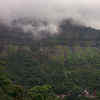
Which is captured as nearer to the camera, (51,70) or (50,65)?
(51,70)

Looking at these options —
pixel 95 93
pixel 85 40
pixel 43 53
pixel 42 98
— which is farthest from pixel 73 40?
pixel 42 98

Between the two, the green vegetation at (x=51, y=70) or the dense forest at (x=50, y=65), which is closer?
the dense forest at (x=50, y=65)

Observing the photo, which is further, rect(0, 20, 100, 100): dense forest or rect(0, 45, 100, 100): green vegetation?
rect(0, 45, 100, 100): green vegetation

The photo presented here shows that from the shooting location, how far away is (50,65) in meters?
55.8

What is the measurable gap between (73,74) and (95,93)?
1166 centimetres

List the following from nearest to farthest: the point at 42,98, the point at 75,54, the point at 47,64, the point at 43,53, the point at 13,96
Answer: the point at 13,96
the point at 42,98
the point at 47,64
the point at 43,53
the point at 75,54

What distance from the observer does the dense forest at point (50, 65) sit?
3328 cm

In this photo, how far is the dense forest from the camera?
109 ft

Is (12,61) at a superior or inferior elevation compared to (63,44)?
inferior

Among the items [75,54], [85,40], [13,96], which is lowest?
[13,96]

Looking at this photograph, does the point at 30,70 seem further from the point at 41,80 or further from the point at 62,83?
the point at 62,83

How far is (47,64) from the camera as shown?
5556 centimetres

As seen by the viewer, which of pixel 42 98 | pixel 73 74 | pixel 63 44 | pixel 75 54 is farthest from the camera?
pixel 63 44

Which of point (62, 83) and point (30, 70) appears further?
point (30, 70)
